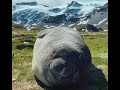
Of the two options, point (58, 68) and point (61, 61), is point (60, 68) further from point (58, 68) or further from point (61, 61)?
point (61, 61)

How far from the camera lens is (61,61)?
63.9 ft

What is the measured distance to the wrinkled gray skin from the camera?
63.1 feet

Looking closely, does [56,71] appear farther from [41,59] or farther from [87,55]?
[87,55]

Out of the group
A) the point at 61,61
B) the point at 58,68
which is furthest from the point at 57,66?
the point at 61,61

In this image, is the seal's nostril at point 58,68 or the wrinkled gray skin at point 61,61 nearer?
the seal's nostril at point 58,68

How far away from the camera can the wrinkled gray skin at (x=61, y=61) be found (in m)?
19.2

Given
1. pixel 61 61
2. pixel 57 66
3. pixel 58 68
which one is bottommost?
pixel 58 68

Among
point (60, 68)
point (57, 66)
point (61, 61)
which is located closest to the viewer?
point (60, 68)

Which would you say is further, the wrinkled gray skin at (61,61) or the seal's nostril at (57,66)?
the wrinkled gray skin at (61,61)

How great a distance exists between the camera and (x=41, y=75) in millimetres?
21625

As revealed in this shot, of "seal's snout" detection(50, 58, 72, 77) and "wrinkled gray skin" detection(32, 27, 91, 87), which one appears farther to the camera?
"wrinkled gray skin" detection(32, 27, 91, 87)
